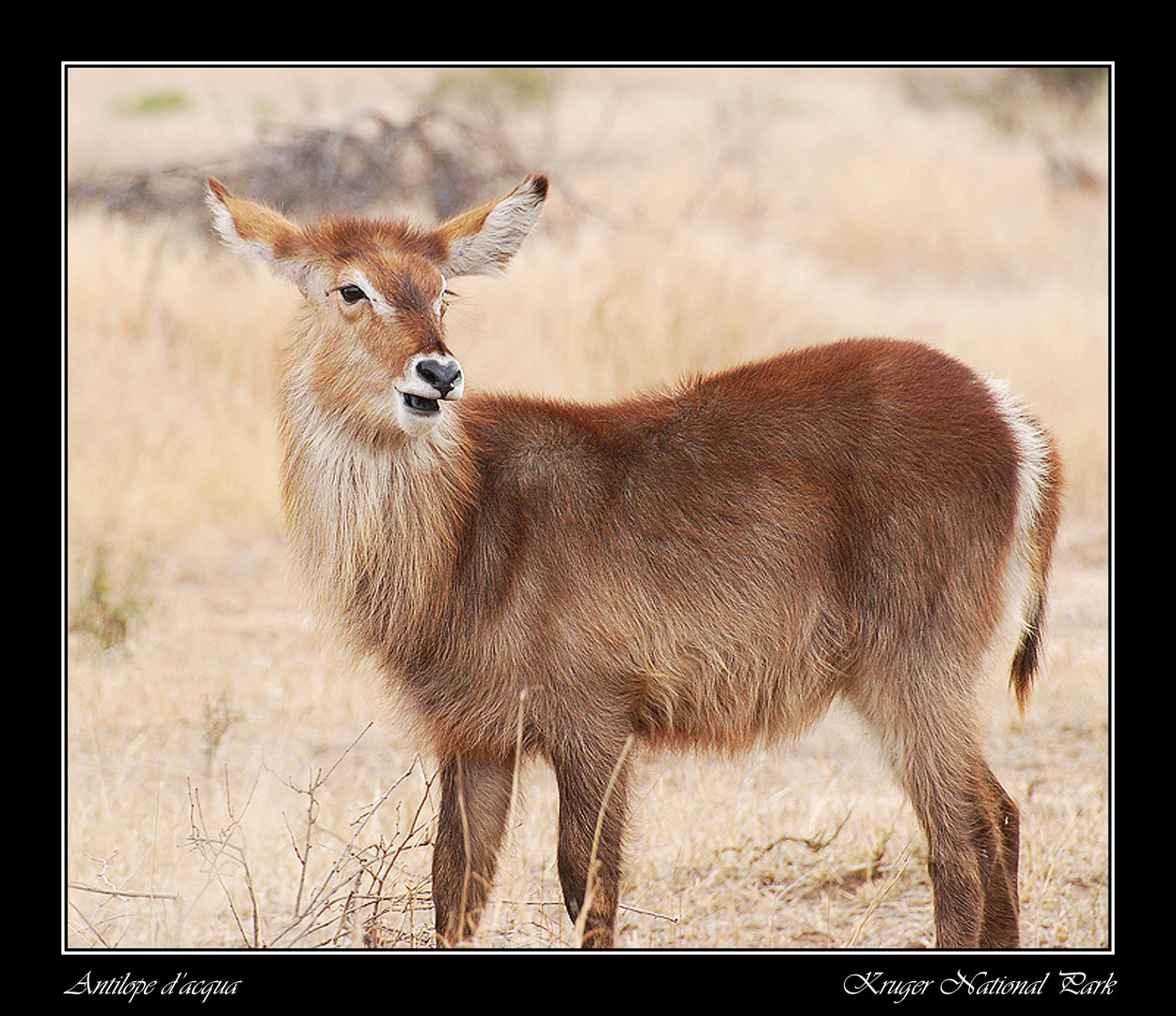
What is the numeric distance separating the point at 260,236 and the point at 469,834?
5.88 ft

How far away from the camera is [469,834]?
3.80m

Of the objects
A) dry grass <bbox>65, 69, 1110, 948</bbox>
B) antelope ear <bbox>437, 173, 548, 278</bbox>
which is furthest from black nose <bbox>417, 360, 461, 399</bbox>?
dry grass <bbox>65, 69, 1110, 948</bbox>

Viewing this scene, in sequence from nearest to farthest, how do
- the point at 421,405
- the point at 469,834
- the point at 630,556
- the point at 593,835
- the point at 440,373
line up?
the point at 440,373 < the point at 421,405 < the point at 593,835 < the point at 630,556 < the point at 469,834

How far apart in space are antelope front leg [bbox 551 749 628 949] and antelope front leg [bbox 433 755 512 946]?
305 mm

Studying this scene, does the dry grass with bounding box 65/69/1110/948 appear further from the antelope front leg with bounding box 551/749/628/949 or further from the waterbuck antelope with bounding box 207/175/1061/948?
the waterbuck antelope with bounding box 207/175/1061/948

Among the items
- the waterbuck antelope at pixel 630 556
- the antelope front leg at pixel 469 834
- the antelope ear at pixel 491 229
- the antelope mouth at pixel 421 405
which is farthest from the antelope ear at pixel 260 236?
the antelope front leg at pixel 469 834

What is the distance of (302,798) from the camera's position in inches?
206

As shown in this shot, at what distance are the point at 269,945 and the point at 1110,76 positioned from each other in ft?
12.7

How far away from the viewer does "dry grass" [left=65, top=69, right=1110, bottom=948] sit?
4.36 m

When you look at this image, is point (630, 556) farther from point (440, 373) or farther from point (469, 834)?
point (469, 834)

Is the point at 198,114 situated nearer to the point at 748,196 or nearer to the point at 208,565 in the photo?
the point at 748,196

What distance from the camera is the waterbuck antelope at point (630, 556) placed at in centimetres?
355

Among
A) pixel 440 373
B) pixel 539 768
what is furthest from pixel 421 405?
pixel 539 768

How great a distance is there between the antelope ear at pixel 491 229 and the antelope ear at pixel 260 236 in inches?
15.7
